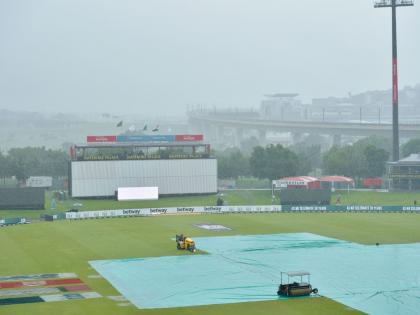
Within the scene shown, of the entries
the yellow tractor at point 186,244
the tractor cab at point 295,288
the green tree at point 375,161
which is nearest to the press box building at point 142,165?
the green tree at point 375,161

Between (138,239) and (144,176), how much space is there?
132 feet

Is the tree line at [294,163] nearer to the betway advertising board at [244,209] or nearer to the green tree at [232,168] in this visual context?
the green tree at [232,168]

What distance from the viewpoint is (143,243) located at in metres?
73.1

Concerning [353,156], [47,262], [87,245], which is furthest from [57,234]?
[353,156]

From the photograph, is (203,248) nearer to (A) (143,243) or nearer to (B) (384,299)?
(A) (143,243)

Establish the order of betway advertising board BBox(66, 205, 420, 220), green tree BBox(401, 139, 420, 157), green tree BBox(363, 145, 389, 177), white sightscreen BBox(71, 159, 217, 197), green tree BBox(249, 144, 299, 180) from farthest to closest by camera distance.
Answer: green tree BBox(401, 139, 420, 157) → green tree BBox(363, 145, 389, 177) → green tree BBox(249, 144, 299, 180) → white sightscreen BBox(71, 159, 217, 197) → betway advertising board BBox(66, 205, 420, 220)

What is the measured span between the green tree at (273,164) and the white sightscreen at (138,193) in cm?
2552

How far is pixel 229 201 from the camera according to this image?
117312 millimetres

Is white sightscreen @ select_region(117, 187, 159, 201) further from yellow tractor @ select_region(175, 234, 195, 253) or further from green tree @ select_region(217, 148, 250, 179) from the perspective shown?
yellow tractor @ select_region(175, 234, 195, 253)

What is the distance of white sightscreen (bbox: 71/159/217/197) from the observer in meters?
113

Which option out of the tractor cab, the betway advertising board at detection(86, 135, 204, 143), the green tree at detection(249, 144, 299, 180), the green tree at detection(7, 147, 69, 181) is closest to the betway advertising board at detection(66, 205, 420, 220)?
the betway advertising board at detection(86, 135, 204, 143)

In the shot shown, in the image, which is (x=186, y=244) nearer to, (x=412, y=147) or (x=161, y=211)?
(x=161, y=211)

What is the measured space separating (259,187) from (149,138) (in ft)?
106

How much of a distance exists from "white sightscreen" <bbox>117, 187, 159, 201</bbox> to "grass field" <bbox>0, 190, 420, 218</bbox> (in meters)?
1.21
